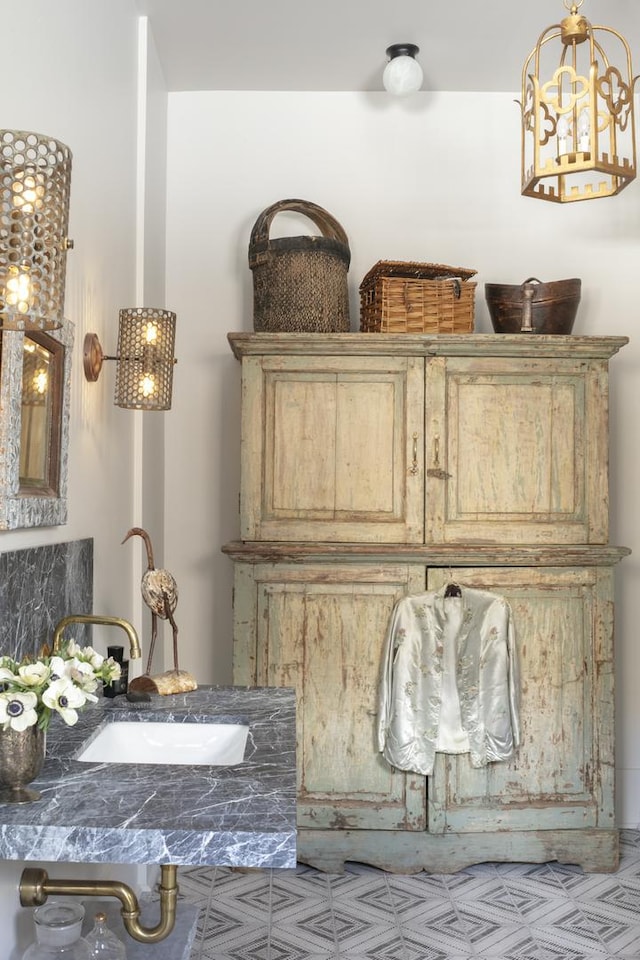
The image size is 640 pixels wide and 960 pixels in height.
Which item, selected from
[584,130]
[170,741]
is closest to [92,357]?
[170,741]

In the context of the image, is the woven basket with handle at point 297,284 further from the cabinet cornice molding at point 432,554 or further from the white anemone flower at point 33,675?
the white anemone flower at point 33,675

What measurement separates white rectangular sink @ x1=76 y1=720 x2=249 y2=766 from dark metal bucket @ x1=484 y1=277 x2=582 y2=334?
1.93 metres

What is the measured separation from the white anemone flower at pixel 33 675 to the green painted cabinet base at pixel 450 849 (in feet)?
6.49

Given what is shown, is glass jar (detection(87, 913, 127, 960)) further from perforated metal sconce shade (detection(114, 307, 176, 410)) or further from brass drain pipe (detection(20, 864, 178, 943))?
perforated metal sconce shade (detection(114, 307, 176, 410))

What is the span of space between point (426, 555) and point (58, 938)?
1.86 m

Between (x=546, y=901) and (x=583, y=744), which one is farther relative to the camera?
(x=583, y=744)

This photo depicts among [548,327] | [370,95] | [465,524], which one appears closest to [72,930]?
[465,524]

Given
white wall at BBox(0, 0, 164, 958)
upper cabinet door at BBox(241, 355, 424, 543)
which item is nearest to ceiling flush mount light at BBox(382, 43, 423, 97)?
white wall at BBox(0, 0, 164, 958)

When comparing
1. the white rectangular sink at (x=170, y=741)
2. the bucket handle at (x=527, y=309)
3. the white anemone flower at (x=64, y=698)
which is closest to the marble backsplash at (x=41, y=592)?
the white rectangular sink at (x=170, y=741)

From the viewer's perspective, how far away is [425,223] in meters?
3.82

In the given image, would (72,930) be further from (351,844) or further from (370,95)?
(370,95)

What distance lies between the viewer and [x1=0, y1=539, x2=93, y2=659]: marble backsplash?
1.79m

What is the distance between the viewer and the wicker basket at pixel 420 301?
3330 millimetres

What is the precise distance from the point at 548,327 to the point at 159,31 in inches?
67.0
